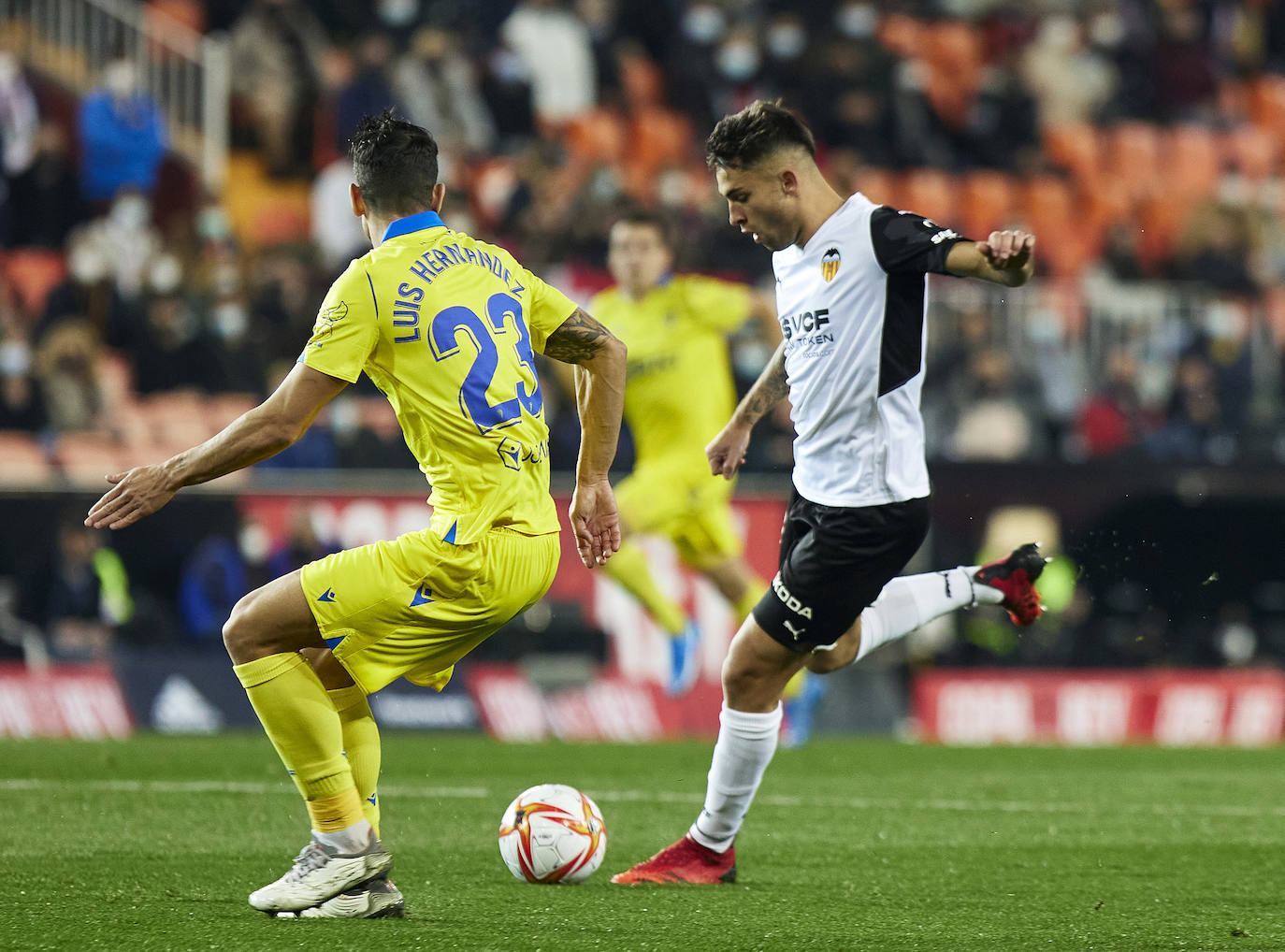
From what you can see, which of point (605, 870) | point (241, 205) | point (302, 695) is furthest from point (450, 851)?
point (241, 205)

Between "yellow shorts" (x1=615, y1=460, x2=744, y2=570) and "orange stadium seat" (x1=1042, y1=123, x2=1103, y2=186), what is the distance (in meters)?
10.0

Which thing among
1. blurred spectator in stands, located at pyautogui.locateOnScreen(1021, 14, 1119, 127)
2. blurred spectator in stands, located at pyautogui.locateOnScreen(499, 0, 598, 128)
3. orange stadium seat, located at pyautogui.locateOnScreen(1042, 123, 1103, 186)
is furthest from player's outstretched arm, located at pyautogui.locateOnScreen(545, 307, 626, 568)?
blurred spectator in stands, located at pyautogui.locateOnScreen(1021, 14, 1119, 127)

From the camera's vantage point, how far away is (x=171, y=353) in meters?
14.2

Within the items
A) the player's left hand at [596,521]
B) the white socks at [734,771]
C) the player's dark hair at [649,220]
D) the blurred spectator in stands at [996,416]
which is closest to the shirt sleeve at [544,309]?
the player's left hand at [596,521]

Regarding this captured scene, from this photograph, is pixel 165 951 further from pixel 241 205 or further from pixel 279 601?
pixel 241 205

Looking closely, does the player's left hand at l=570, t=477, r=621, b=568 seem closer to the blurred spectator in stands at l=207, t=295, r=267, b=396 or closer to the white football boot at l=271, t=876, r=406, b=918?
the white football boot at l=271, t=876, r=406, b=918

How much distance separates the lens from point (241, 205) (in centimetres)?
1734

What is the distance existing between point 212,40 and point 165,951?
14.9m

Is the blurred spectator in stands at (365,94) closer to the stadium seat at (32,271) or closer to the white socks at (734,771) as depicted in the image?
the stadium seat at (32,271)

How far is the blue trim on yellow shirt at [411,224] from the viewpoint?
525 centimetres

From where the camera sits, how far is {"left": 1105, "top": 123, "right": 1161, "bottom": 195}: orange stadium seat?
1969cm

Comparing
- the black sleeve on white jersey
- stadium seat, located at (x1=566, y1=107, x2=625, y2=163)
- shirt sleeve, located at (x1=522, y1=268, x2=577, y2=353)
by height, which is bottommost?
shirt sleeve, located at (x1=522, y1=268, x2=577, y2=353)

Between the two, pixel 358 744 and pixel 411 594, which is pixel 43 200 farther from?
pixel 411 594

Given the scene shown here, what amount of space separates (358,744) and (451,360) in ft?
4.13
